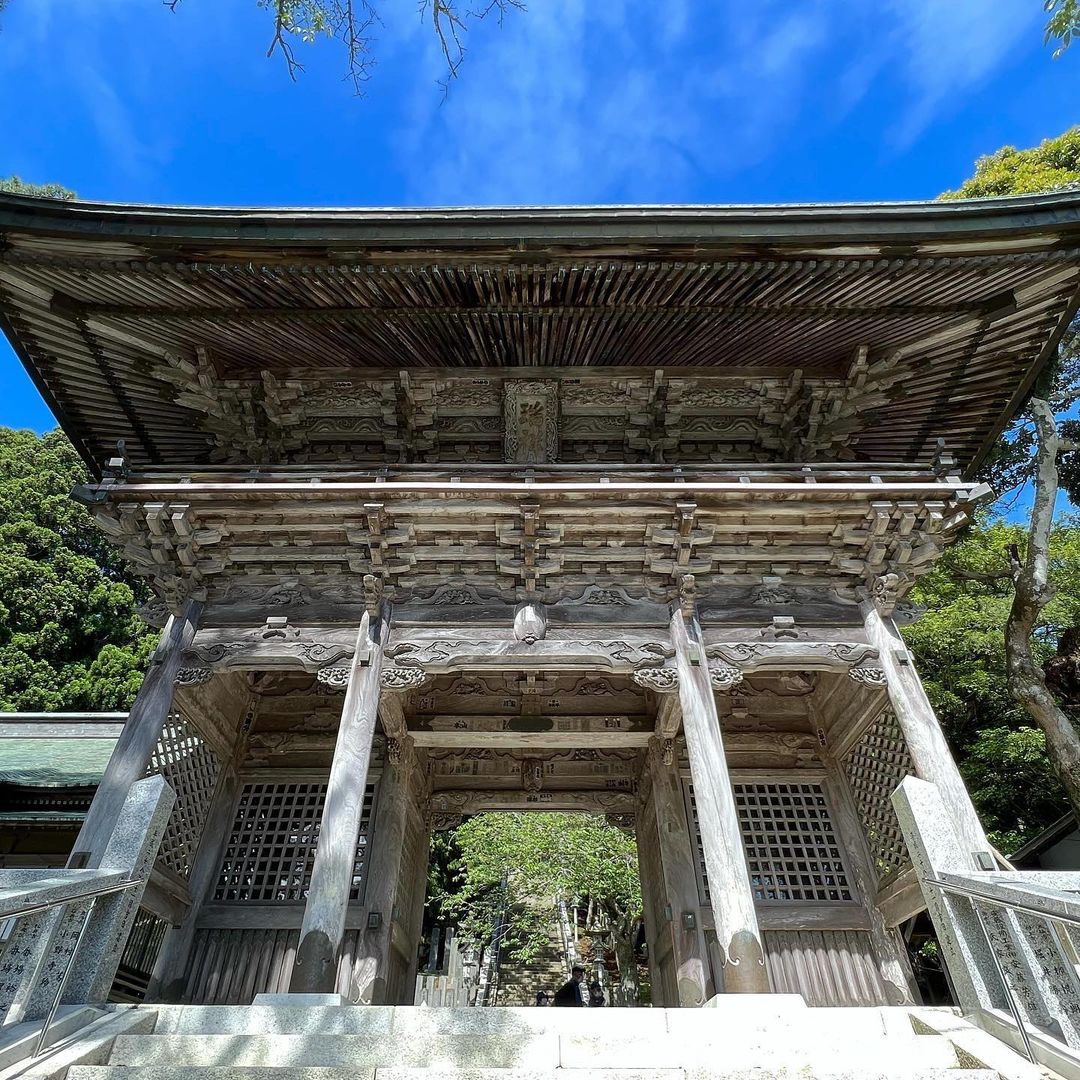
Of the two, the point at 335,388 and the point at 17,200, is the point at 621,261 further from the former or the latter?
the point at 17,200

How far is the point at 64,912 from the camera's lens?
4.51 meters

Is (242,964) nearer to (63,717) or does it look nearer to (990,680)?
(63,717)

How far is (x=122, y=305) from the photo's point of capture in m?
7.41

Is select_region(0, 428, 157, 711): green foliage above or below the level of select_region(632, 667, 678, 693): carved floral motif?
above

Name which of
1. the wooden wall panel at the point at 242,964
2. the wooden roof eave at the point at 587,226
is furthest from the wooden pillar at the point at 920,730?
the wooden wall panel at the point at 242,964

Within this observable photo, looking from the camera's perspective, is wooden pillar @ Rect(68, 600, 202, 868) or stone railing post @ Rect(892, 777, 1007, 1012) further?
wooden pillar @ Rect(68, 600, 202, 868)

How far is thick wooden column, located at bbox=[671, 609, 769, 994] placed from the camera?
17.5 ft

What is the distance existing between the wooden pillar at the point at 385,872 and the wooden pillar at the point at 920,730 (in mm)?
5998

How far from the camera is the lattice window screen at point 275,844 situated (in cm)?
834

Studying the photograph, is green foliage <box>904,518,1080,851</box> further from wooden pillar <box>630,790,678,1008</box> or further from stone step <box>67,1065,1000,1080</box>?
stone step <box>67,1065,1000,1080</box>

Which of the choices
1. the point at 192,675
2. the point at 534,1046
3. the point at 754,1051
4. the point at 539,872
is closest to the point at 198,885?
the point at 192,675

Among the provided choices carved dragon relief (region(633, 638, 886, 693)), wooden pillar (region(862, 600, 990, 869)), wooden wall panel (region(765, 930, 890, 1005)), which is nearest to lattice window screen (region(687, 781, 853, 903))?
wooden wall panel (region(765, 930, 890, 1005))

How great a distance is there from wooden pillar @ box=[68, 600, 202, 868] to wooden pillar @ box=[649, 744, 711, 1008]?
6069 mm

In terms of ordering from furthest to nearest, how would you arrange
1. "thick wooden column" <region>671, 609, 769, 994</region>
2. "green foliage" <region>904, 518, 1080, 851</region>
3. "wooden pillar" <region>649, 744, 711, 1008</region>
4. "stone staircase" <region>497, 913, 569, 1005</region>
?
"stone staircase" <region>497, 913, 569, 1005</region>
"green foliage" <region>904, 518, 1080, 851</region>
"wooden pillar" <region>649, 744, 711, 1008</region>
"thick wooden column" <region>671, 609, 769, 994</region>
